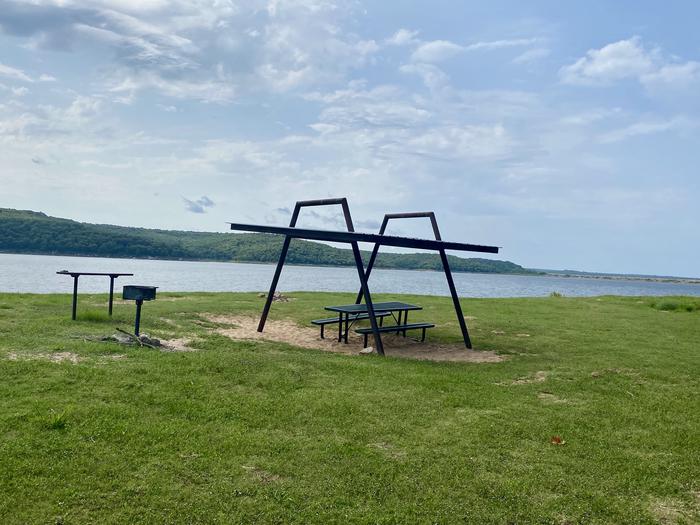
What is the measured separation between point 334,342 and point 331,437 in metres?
6.20

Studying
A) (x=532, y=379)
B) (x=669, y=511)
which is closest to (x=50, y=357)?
(x=532, y=379)

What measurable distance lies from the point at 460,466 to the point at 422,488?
0.61 meters

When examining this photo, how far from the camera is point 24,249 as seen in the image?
97.6 metres

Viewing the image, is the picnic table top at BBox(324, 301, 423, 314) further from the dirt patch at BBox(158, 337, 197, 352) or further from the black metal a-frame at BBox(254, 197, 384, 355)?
the dirt patch at BBox(158, 337, 197, 352)

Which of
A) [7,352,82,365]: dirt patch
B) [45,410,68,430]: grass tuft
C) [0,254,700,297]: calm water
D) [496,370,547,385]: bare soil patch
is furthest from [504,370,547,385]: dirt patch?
[0,254,700,297]: calm water

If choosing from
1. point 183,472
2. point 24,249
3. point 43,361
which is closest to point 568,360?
point 183,472

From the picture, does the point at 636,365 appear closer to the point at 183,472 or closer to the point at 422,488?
the point at 422,488

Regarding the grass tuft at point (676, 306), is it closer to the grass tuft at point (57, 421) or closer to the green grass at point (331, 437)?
the green grass at point (331, 437)

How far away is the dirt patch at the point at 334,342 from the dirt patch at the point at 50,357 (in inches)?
143

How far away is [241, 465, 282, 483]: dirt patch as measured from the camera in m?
4.55

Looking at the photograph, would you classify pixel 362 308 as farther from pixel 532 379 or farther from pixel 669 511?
pixel 669 511

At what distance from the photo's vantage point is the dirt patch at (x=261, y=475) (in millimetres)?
4547

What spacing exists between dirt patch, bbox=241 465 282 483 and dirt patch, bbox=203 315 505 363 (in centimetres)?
582

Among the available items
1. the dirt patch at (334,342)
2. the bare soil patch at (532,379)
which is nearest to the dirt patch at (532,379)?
the bare soil patch at (532,379)
